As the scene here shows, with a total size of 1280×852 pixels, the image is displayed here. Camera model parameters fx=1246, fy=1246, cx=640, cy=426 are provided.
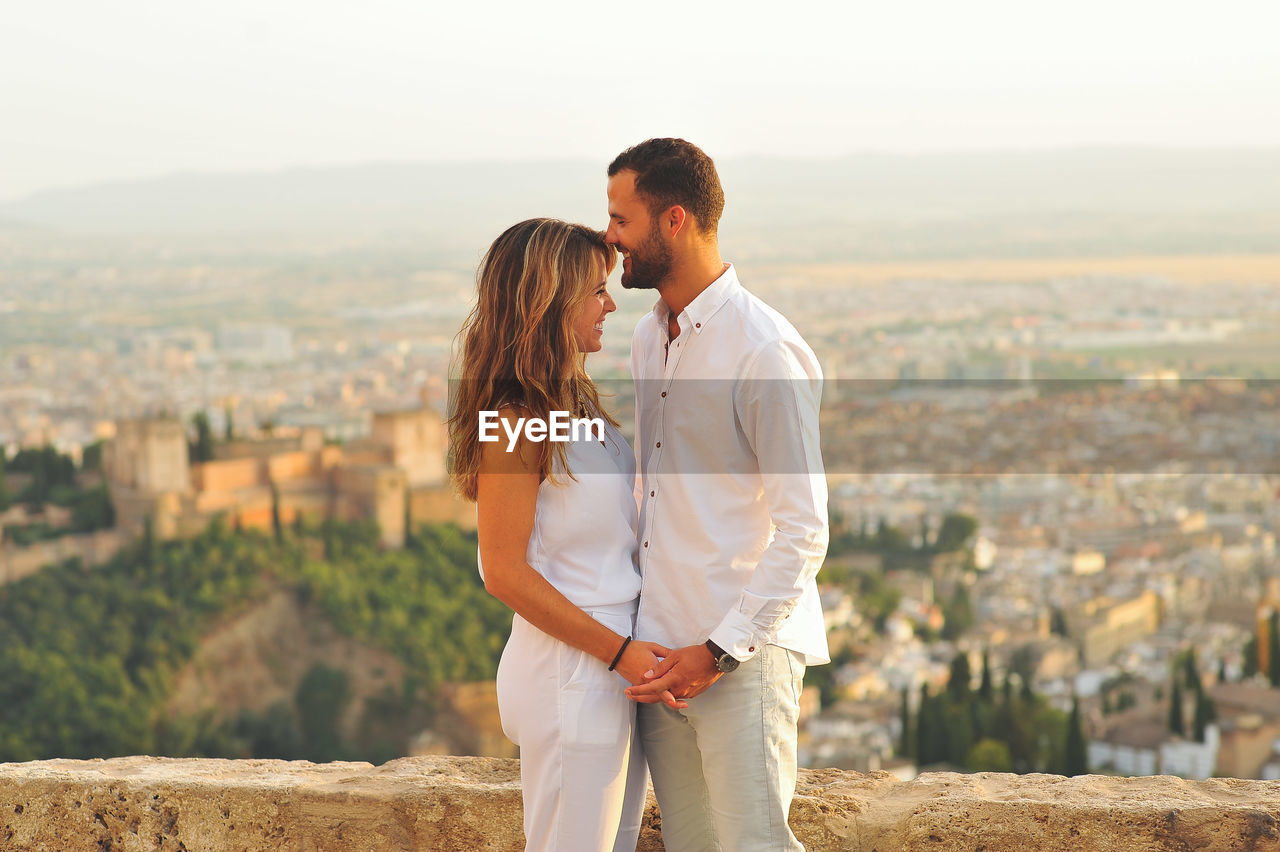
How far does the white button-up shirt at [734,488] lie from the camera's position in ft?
4.59

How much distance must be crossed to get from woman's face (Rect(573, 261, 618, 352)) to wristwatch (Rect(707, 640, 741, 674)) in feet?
1.19

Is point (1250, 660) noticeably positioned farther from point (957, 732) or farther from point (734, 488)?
point (734, 488)

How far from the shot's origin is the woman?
4.52 feet

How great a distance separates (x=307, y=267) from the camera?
60.7m

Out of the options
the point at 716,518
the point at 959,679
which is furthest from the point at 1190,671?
the point at 716,518

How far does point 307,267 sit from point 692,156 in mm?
61843

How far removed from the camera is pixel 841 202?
52.0 metres

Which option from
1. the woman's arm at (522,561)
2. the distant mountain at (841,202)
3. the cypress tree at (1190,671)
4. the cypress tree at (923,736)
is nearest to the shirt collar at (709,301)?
the woman's arm at (522,561)

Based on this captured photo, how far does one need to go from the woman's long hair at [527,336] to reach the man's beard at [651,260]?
0.10 meters

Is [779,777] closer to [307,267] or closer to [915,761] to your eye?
[915,761]

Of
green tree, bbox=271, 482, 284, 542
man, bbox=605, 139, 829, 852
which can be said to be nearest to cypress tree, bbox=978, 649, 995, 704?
green tree, bbox=271, 482, 284, 542

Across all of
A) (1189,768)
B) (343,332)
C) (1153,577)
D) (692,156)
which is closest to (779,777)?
(692,156)

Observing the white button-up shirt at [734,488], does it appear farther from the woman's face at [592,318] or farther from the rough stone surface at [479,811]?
the rough stone surface at [479,811]

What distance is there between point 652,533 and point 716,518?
3.1 inches
